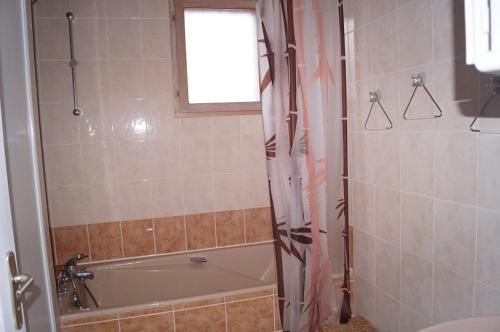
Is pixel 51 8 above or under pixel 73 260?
above

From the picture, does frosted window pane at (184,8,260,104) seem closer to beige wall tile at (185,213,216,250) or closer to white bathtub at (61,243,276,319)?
beige wall tile at (185,213,216,250)

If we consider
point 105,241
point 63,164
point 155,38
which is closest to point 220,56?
point 155,38

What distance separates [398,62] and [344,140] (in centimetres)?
50

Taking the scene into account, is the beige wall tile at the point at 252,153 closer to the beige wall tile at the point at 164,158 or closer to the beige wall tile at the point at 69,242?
the beige wall tile at the point at 164,158

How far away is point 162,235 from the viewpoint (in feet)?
8.99

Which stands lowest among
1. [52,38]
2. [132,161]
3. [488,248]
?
[488,248]

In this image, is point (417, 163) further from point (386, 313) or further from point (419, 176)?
point (386, 313)

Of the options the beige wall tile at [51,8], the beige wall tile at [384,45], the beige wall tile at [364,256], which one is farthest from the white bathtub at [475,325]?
the beige wall tile at [51,8]

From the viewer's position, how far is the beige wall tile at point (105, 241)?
262 cm

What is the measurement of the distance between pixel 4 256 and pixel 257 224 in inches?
86.1

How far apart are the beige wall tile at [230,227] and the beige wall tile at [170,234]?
0.28m

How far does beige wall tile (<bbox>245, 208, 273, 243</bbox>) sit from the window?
82 centimetres

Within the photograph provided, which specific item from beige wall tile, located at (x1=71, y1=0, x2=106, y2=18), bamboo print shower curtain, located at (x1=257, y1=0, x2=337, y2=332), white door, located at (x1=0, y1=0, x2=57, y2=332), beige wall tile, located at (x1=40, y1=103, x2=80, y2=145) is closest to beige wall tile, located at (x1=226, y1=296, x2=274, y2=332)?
bamboo print shower curtain, located at (x1=257, y1=0, x2=337, y2=332)

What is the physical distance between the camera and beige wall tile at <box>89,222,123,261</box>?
2.62 metres
